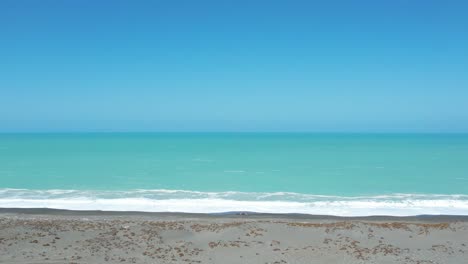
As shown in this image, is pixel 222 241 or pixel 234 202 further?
pixel 234 202

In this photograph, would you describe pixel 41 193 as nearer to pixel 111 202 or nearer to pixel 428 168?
pixel 111 202

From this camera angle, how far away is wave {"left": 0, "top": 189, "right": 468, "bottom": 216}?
597 inches

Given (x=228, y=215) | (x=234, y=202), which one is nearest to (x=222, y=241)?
(x=228, y=215)

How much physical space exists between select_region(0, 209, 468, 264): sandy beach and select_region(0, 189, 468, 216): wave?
265 cm

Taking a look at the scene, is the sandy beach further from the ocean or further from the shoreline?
the ocean

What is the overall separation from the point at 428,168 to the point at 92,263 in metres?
27.8

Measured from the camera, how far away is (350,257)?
8.80 m

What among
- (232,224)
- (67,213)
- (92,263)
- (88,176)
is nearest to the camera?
(92,263)

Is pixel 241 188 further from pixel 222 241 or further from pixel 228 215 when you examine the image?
pixel 222 241

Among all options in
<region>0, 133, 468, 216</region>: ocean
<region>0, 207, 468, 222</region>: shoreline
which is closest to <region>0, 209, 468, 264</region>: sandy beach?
<region>0, 207, 468, 222</region>: shoreline

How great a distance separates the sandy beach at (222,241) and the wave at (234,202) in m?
2.65

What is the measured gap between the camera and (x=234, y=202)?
55.5ft

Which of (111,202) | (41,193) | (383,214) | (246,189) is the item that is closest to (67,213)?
(111,202)

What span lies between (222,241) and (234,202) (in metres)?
6.97
